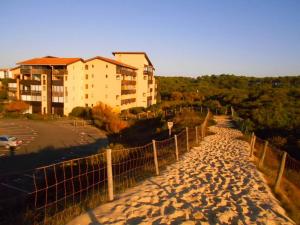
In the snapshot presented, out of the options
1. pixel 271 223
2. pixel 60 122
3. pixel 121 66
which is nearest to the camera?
pixel 271 223

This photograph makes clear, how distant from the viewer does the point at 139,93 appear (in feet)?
221

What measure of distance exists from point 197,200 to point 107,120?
119 ft

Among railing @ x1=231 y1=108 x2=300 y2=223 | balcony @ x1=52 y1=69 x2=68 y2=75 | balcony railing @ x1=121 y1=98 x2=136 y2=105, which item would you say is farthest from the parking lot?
balcony railing @ x1=121 y1=98 x2=136 y2=105

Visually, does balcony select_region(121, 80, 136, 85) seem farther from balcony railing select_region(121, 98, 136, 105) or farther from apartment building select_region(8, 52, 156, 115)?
balcony railing select_region(121, 98, 136, 105)

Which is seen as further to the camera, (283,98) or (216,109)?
(283,98)

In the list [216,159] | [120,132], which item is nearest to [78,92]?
[120,132]

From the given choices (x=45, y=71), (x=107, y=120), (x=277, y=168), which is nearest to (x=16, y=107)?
(x=45, y=71)

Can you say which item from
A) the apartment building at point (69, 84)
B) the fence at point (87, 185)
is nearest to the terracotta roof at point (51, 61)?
the apartment building at point (69, 84)

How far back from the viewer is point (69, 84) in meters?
51.8

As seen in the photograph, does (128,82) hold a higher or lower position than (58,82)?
higher

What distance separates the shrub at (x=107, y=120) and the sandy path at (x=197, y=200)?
28983 millimetres

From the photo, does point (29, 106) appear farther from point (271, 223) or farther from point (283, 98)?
point (271, 223)

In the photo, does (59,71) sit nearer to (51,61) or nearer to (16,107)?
(51,61)

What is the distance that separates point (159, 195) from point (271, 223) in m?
2.70
